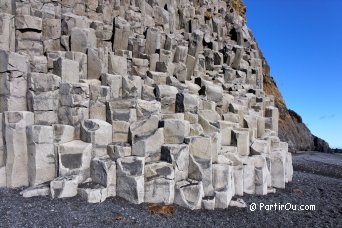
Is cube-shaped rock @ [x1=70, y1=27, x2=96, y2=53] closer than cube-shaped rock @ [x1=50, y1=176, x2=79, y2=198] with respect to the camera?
No

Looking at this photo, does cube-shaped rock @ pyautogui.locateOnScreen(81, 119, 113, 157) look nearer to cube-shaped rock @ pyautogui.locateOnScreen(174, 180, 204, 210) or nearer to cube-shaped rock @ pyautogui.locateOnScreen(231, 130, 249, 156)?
cube-shaped rock @ pyautogui.locateOnScreen(174, 180, 204, 210)

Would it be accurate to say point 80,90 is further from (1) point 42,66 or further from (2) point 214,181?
(2) point 214,181

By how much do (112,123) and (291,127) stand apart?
30.5 m

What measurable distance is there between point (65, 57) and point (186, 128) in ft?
17.4

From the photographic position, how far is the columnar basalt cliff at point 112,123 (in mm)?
8438

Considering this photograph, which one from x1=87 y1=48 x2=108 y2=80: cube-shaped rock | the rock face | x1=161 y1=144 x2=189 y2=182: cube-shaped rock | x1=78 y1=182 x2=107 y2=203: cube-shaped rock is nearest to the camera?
x1=78 y1=182 x2=107 y2=203: cube-shaped rock

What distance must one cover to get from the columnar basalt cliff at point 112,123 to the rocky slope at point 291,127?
868 inches

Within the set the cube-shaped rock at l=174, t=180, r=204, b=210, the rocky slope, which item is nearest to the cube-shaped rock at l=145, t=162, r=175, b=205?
the cube-shaped rock at l=174, t=180, r=204, b=210

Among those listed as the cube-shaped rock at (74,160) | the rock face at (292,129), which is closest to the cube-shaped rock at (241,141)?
the cube-shaped rock at (74,160)

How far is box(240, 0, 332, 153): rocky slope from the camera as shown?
33.8 meters

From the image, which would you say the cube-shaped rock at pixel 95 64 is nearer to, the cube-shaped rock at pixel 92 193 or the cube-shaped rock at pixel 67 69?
the cube-shaped rock at pixel 67 69

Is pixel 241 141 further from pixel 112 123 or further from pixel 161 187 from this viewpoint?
pixel 112 123

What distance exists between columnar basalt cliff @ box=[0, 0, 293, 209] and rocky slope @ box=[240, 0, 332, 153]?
72.3 ft

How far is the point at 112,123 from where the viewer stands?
9578 mm
